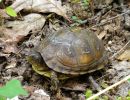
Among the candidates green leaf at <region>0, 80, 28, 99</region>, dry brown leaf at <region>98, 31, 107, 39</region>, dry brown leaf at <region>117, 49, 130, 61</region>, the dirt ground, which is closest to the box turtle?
the dirt ground

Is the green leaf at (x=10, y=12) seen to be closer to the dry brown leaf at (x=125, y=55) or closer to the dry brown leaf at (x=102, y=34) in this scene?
the dry brown leaf at (x=102, y=34)

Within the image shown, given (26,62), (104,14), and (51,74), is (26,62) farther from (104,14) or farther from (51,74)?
(104,14)

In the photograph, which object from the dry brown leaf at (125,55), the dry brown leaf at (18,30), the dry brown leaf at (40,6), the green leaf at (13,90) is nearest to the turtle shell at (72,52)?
the dry brown leaf at (125,55)

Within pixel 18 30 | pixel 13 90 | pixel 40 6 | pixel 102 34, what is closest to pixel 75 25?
pixel 102 34

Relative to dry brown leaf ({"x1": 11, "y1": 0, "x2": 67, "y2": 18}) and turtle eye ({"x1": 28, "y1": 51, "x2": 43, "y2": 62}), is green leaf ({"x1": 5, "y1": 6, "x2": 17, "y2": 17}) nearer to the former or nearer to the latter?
dry brown leaf ({"x1": 11, "y1": 0, "x2": 67, "y2": 18})

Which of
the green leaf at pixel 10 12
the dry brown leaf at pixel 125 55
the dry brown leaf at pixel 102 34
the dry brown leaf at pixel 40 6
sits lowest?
the dry brown leaf at pixel 125 55

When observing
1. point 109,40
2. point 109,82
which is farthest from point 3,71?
point 109,40

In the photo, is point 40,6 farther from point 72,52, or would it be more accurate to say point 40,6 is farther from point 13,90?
point 13,90
